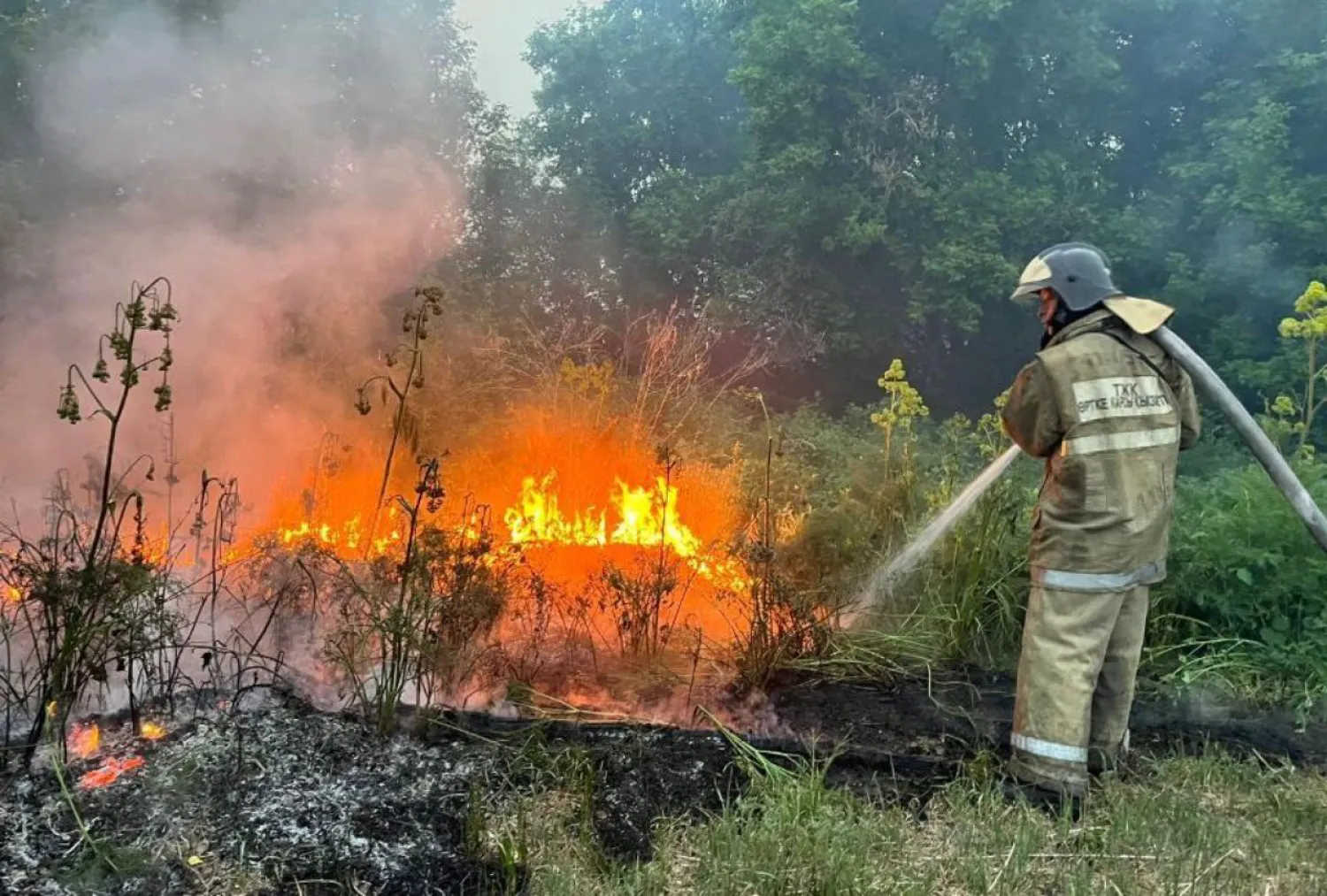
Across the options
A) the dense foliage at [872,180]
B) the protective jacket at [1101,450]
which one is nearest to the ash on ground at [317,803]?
the protective jacket at [1101,450]

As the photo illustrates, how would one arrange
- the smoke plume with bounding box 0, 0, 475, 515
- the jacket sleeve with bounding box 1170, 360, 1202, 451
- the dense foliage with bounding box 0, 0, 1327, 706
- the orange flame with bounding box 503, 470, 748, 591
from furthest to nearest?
the dense foliage with bounding box 0, 0, 1327, 706, the smoke plume with bounding box 0, 0, 475, 515, the orange flame with bounding box 503, 470, 748, 591, the jacket sleeve with bounding box 1170, 360, 1202, 451

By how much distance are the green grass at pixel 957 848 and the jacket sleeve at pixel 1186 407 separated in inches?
53.9

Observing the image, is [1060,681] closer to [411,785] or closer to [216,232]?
[411,785]

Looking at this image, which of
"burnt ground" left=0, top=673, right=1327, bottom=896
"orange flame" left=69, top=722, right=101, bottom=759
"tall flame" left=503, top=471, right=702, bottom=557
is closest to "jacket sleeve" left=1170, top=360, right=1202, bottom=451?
"burnt ground" left=0, top=673, right=1327, bottom=896

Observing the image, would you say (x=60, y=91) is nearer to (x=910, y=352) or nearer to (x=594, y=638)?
(x=594, y=638)

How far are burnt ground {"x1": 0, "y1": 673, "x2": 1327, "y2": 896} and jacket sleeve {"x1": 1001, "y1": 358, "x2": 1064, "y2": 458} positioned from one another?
127 centimetres

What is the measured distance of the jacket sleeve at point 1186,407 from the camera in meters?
3.64

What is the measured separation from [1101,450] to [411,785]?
273 centimetres

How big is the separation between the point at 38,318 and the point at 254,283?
1.85 m

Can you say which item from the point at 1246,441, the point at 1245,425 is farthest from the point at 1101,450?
the point at 1246,441

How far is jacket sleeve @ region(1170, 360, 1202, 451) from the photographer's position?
3.64 metres

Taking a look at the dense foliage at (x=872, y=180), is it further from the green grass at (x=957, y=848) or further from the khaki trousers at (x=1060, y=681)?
the green grass at (x=957, y=848)

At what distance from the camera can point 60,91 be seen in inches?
365

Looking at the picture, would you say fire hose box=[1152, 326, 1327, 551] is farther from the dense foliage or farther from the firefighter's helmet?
the dense foliage
